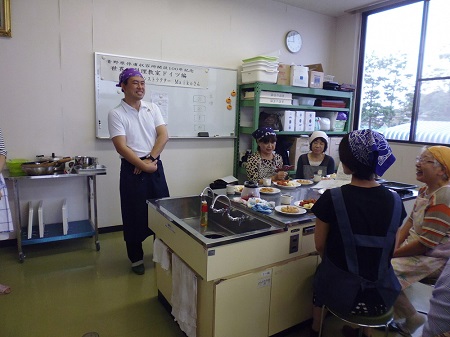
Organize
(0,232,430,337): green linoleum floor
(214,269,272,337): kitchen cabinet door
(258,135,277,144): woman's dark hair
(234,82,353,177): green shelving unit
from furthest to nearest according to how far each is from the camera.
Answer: (234,82,353,177): green shelving unit, (258,135,277,144): woman's dark hair, (0,232,430,337): green linoleum floor, (214,269,272,337): kitchen cabinet door

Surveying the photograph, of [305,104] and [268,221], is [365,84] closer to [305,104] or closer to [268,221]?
[305,104]

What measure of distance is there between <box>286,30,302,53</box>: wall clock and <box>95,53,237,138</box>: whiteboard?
0.99 metres

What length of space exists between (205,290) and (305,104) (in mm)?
3152

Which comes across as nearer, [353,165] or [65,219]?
[353,165]

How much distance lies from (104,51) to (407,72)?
3606 millimetres

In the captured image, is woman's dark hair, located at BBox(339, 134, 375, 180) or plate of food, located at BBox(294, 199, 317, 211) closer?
woman's dark hair, located at BBox(339, 134, 375, 180)

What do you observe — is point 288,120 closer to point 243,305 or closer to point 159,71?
point 159,71

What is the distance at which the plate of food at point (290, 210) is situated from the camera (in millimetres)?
1753

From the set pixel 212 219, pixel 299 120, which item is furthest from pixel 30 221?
pixel 299 120

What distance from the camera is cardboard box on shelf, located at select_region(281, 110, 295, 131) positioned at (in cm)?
382

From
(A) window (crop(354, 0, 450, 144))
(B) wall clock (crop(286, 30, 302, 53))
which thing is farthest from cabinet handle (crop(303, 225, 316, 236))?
(B) wall clock (crop(286, 30, 302, 53))

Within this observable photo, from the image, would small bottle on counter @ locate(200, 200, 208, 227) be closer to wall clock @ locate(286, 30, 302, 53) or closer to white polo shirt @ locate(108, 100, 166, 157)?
white polo shirt @ locate(108, 100, 166, 157)

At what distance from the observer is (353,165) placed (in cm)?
132

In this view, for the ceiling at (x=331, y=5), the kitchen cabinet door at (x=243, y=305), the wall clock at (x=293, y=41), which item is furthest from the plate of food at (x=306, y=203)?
the ceiling at (x=331, y=5)
